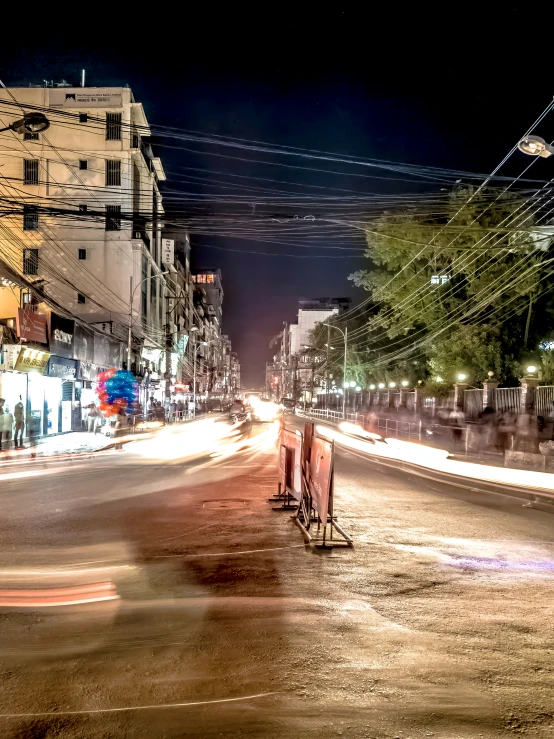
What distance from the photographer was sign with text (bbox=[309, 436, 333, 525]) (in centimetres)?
802

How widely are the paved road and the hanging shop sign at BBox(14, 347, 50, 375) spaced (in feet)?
50.9

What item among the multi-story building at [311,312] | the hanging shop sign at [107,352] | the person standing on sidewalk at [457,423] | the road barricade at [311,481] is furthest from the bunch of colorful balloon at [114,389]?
the multi-story building at [311,312]

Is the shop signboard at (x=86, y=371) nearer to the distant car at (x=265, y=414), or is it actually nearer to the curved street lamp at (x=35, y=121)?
the distant car at (x=265, y=414)

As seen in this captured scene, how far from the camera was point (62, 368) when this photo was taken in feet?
97.4

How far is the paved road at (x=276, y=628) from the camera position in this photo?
367 cm

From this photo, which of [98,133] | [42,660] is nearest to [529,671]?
[42,660]

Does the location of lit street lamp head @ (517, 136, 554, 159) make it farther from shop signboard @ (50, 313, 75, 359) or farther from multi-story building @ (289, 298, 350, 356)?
multi-story building @ (289, 298, 350, 356)

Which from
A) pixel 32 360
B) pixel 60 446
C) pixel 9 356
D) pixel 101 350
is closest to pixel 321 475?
pixel 9 356

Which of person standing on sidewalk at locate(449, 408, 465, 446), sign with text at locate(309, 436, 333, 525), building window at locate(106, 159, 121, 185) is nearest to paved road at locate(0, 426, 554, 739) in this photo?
sign with text at locate(309, 436, 333, 525)

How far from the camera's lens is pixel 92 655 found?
4.51 metres

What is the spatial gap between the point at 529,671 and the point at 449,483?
11.6 meters

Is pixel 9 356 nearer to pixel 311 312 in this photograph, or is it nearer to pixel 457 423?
pixel 457 423

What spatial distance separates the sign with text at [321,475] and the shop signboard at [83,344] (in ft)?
81.8

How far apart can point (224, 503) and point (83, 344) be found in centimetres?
2385
